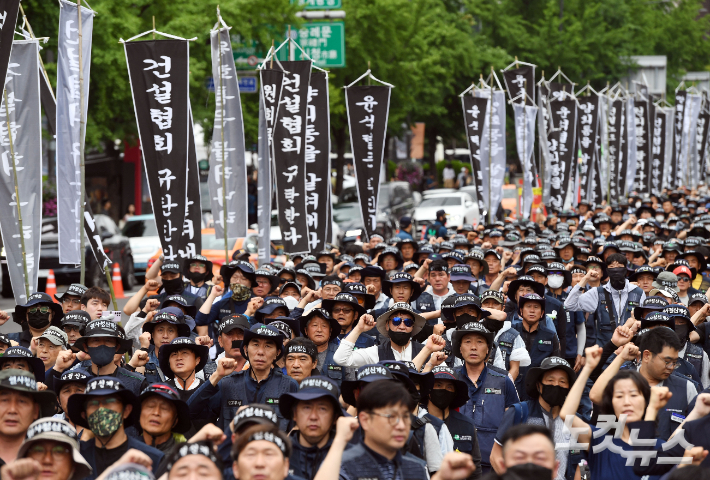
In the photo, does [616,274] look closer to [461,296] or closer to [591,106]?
[461,296]

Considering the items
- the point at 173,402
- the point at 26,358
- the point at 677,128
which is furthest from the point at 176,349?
the point at 677,128

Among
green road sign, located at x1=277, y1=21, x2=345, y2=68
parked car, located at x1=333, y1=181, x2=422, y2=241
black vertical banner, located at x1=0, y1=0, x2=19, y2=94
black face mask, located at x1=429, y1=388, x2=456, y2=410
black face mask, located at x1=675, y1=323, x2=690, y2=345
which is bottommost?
parked car, located at x1=333, y1=181, x2=422, y2=241

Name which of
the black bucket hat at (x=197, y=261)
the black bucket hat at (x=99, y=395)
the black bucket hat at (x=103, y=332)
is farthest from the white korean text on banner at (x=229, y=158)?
the black bucket hat at (x=99, y=395)

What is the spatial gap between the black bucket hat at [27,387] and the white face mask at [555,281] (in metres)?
6.88

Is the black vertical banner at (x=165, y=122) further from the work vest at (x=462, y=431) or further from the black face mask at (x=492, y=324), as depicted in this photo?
the work vest at (x=462, y=431)

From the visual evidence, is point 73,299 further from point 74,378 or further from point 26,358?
point 74,378

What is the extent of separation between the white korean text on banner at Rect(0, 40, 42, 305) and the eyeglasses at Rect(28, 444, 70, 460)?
646cm

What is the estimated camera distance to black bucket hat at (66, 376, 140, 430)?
5.79m

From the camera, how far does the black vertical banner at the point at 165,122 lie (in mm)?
12250

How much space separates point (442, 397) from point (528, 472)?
237 centimetres

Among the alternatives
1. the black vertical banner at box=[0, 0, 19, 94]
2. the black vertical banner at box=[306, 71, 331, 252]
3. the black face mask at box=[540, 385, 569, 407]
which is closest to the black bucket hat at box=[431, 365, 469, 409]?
the black face mask at box=[540, 385, 569, 407]

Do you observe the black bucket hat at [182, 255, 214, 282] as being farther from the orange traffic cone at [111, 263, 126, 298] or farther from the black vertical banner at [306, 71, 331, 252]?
the orange traffic cone at [111, 263, 126, 298]

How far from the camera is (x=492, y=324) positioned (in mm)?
8602

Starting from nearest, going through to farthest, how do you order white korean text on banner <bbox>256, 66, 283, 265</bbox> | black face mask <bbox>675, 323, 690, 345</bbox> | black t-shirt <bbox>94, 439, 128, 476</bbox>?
black t-shirt <bbox>94, 439, 128, 476</bbox> < black face mask <bbox>675, 323, 690, 345</bbox> < white korean text on banner <bbox>256, 66, 283, 265</bbox>
